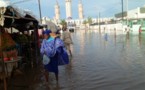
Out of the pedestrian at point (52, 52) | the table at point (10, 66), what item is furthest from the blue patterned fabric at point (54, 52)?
the table at point (10, 66)

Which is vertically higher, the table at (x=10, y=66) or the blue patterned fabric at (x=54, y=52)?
the blue patterned fabric at (x=54, y=52)

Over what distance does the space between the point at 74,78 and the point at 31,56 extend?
4.53m

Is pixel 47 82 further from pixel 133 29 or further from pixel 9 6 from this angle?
pixel 133 29

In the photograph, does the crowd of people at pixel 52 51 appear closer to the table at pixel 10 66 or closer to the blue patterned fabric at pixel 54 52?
the blue patterned fabric at pixel 54 52

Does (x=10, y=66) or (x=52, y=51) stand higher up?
(x=52, y=51)

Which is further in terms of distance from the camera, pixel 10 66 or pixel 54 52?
pixel 10 66

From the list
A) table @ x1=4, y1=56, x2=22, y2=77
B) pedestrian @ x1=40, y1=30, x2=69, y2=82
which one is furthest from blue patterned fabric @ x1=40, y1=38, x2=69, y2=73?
table @ x1=4, y1=56, x2=22, y2=77

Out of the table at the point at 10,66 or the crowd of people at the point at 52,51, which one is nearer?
the crowd of people at the point at 52,51

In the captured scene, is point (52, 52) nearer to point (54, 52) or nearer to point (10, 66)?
point (54, 52)

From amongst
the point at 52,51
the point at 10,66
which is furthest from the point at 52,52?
the point at 10,66

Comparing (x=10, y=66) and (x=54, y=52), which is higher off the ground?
(x=54, y=52)

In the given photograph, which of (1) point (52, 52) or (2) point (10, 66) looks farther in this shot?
(2) point (10, 66)

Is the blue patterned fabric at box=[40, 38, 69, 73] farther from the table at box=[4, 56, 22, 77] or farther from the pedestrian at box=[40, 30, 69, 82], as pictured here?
the table at box=[4, 56, 22, 77]

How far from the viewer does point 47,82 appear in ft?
33.7
